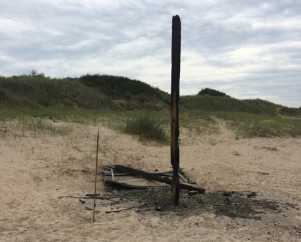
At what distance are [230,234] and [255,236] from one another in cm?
32

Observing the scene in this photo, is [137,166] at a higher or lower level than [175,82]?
lower

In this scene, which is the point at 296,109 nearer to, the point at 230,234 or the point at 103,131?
the point at 103,131

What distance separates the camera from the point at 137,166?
1225 cm

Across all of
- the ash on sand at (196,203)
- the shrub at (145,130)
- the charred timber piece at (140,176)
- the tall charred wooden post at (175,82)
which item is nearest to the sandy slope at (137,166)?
the ash on sand at (196,203)

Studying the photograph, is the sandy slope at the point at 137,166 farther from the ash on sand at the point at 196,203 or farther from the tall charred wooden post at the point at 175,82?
the tall charred wooden post at the point at 175,82

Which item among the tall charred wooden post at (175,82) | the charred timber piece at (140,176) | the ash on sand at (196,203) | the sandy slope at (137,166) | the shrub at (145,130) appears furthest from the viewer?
the shrub at (145,130)

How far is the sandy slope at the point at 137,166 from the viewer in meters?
6.85

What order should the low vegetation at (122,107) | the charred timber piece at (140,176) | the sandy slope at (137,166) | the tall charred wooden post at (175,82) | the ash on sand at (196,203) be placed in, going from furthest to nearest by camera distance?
the low vegetation at (122,107) → the charred timber piece at (140,176) → the tall charred wooden post at (175,82) → the ash on sand at (196,203) → the sandy slope at (137,166)

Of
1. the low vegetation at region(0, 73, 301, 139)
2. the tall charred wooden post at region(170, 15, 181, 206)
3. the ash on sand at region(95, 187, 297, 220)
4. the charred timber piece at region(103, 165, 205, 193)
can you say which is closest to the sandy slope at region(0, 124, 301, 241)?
the ash on sand at region(95, 187, 297, 220)

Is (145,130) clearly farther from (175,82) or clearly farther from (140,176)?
(175,82)

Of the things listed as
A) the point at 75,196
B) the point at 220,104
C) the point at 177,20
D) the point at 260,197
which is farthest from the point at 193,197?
the point at 220,104

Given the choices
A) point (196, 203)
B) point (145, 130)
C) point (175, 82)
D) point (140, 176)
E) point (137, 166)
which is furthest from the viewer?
point (145, 130)

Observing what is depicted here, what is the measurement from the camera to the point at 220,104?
4034 cm

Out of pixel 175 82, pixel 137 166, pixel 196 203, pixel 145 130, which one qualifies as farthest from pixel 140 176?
pixel 145 130
